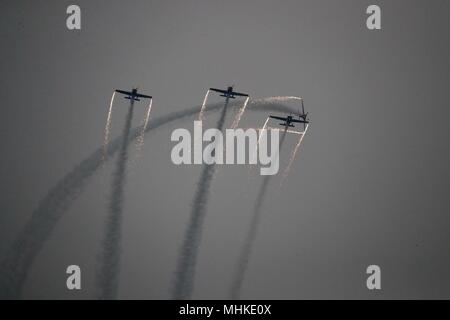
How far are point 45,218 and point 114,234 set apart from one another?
8.54 metres

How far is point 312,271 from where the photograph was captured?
118625 mm

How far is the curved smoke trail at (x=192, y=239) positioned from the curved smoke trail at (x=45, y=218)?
8603 millimetres

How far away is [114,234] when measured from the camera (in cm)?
7512

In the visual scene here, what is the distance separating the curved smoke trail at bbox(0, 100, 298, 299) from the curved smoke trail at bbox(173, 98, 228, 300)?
8.60 m

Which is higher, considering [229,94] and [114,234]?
[229,94]

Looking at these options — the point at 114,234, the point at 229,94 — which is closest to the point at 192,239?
the point at 114,234

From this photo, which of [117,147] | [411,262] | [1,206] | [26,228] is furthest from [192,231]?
[411,262]

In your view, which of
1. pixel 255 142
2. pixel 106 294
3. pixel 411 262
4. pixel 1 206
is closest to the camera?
pixel 106 294

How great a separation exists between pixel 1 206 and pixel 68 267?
782 inches

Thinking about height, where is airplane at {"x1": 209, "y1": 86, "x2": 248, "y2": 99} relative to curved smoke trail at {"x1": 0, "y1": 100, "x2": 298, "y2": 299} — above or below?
above

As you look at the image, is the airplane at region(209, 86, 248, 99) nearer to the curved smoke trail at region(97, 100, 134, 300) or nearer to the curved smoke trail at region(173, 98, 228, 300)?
the curved smoke trail at region(173, 98, 228, 300)

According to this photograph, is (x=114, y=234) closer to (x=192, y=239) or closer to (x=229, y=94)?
(x=192, y=239)

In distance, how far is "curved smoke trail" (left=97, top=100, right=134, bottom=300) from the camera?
69.9 m

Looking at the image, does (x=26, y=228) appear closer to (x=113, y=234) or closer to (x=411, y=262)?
(x=113, y=234)
